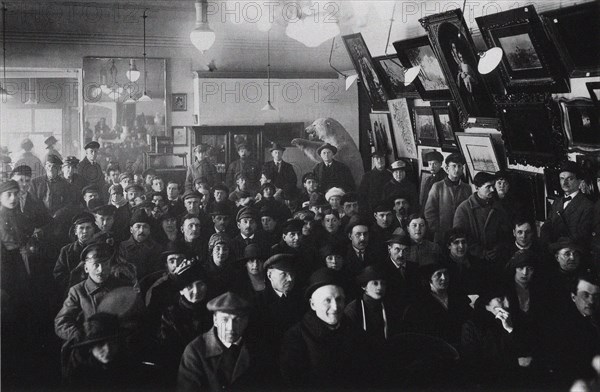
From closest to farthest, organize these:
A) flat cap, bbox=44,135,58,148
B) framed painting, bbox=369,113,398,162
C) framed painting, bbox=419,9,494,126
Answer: framed painting, bbox=419,9,494,126 → flat cap, bbox=44,135,58,148 → framed painting, bbox=369,113,398,162

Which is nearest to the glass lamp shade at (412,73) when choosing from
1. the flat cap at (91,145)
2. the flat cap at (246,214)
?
the flat cap at (246,214)

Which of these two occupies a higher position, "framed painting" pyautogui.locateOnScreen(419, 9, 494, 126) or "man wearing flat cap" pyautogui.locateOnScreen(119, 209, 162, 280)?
"framed painting" pyautogui.locateOnScreen(419, 9, 494, 126)

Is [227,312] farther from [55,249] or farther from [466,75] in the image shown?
[466,75]

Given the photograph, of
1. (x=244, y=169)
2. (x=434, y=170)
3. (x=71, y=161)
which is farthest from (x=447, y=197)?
(x=71, y=161)

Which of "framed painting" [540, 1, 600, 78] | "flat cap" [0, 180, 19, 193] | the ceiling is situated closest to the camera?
"framed painting" [540, 1, 600, 78]

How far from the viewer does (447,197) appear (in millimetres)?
5160

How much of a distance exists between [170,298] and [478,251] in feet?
6.89

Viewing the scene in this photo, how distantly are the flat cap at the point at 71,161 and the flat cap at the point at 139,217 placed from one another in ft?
2.96

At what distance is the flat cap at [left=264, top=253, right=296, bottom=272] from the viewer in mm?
3643

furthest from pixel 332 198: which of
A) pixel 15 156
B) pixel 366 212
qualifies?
pixel 15 156

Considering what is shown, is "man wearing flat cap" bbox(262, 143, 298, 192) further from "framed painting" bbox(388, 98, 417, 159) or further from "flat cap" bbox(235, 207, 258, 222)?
"flat cap" bbox(235, 207, 258, 222)

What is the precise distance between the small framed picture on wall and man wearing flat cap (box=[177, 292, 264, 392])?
4.99m

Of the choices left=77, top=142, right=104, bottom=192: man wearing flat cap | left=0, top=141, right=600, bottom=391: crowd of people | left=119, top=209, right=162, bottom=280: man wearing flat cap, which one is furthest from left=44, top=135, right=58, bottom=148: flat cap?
left=119, top=209, right=162, bottom=280: man wearing flat cap

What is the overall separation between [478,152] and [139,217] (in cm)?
267
